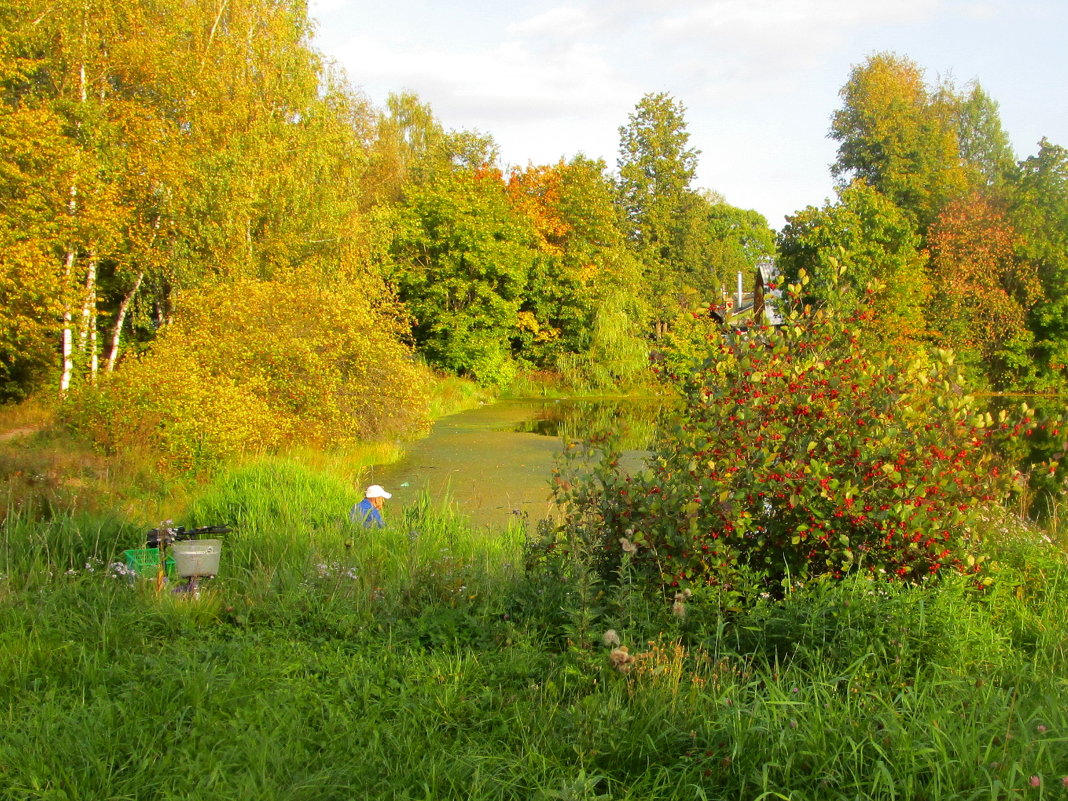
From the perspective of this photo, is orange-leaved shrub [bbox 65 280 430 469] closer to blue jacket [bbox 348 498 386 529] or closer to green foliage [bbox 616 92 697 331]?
blue jacket [bbox 348 498 386 529]

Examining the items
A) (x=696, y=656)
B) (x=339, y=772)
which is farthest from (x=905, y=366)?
(x=339, y=772)

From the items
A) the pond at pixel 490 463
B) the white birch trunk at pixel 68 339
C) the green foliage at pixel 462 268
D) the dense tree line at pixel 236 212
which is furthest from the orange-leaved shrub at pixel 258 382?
the green foliage at pixel 462 268

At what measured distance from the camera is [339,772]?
9.98 ft

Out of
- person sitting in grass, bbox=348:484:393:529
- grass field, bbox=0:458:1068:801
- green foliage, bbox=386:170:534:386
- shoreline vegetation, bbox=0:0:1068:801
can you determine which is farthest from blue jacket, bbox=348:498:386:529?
green foliage, bbox=386:170:534:386

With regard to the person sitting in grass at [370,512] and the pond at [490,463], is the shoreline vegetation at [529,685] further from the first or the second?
the person sitting in grass at [370,512]

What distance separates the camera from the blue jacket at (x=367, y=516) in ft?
25.6

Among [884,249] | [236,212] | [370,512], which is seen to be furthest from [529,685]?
[884,249]

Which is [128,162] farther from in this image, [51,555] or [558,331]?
[558,331]

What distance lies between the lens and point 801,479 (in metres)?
4.44

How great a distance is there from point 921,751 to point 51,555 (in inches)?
247

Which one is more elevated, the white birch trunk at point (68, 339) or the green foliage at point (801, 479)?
the white birch trunk at point (68, 339)

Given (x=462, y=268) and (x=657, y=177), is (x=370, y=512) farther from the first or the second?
(x=657, y=177)

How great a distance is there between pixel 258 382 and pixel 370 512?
21.6 ft

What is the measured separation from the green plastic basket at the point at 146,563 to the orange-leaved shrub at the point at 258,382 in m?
6.10
